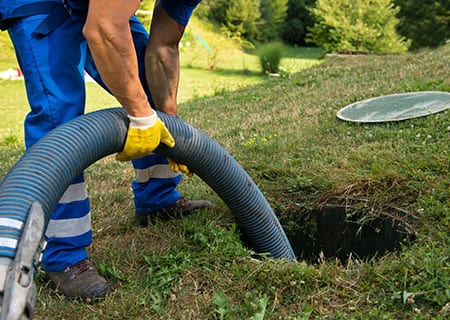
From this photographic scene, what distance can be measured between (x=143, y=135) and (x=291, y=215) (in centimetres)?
131

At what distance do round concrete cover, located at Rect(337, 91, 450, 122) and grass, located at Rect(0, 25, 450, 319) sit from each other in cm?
11

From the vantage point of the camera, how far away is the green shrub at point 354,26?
1583 centimetres

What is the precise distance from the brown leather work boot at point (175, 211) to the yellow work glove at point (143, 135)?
76 centimetres

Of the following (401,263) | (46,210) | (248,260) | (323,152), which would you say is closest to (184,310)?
(248,260)

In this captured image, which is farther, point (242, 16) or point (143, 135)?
point (242, 16)

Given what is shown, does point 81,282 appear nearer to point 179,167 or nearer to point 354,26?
point 179,167

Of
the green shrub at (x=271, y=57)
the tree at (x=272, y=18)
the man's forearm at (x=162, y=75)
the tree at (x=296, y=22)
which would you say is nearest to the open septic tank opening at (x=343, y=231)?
the man's forearm at (x=162, y=75)

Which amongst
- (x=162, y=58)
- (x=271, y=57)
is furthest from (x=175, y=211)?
(x=271, y=57)

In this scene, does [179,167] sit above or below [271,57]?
above

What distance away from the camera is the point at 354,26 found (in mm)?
15977

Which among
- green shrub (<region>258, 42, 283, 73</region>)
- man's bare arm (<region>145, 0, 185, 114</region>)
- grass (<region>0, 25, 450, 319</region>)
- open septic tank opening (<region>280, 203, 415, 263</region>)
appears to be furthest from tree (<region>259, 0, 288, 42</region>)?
man's bare arm (<region>145, 0, 185, 114</region>)

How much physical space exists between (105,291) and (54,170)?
702 mm

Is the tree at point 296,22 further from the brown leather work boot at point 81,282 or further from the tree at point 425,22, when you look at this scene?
the brown leather work boot at point 81,282

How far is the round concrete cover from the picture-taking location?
3908mm
